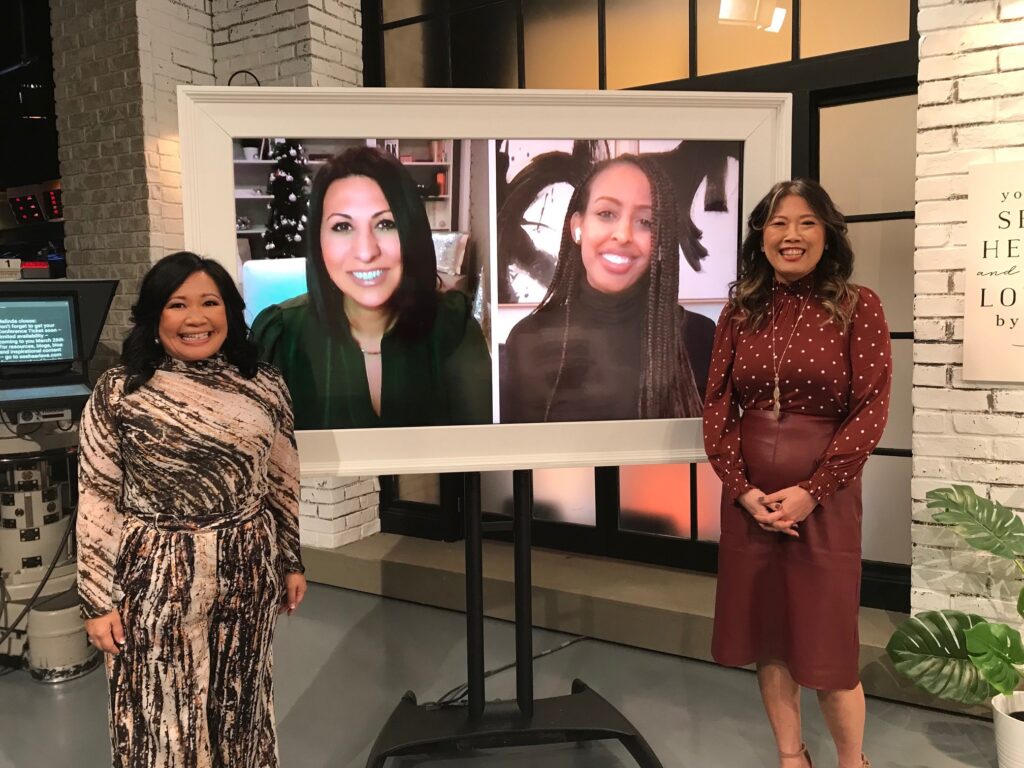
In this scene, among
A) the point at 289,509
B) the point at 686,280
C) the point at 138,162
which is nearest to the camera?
the point at 289,509

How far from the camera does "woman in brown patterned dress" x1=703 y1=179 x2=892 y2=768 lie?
179 centimetres

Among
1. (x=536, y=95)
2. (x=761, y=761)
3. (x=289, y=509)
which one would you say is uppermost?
(x=536, y=95)

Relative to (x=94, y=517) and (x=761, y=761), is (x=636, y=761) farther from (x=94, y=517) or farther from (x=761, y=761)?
(x=94, y=517)

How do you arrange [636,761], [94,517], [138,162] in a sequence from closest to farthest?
[94,517] → [636,761] → [138,162]

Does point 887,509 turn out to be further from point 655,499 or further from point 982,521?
point 655,499

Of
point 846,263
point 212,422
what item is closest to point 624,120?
point 846,263

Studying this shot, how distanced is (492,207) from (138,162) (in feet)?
7.36

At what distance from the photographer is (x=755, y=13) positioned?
9.59 feet

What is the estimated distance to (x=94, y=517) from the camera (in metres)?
1.58

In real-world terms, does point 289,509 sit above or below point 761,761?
above

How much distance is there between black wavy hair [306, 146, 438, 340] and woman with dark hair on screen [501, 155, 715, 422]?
0.25 meters

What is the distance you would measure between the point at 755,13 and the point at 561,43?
81 cm

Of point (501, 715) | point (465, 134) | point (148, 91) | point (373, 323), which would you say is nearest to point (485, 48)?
point (148, 91)

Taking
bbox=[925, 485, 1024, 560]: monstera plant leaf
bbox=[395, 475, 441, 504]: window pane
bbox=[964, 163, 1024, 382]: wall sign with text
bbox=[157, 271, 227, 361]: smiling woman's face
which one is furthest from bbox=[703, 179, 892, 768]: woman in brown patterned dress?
bbox=[395, 475, 441, 504]: window pane
